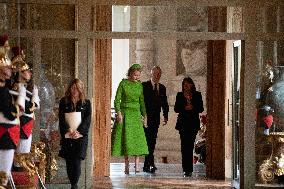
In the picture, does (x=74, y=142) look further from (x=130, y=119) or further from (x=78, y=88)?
(x=130, y=119)

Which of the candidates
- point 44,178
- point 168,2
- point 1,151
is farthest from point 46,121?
point 1,151

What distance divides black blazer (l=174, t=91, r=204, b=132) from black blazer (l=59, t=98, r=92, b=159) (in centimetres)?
342

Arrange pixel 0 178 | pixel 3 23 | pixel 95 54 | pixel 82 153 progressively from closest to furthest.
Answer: pixel 0 178 → pixel 82 153 → pixel 3 23 → pixel 95 54

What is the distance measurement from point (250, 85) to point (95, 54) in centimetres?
297

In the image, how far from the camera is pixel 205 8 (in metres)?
15.0

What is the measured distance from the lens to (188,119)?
1692 centimetres

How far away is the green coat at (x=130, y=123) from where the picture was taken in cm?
1648

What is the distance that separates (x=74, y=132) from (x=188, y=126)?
11.9 ft

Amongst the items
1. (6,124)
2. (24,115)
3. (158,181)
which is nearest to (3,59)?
(6,124)

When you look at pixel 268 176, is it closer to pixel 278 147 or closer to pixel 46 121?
pixel 278 147

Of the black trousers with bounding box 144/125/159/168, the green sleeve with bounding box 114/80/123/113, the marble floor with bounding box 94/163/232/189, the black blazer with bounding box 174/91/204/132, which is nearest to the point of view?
the marble floor with bounding box 94/163/232/189

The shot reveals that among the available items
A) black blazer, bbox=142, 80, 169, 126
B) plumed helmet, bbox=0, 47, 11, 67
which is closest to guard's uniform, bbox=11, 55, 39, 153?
plumed helmet, bbox=0, 47, 11, 67

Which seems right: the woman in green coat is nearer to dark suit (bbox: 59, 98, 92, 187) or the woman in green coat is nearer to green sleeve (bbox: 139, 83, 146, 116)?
green sleeve (bbox: 139, 83, 146, 116)

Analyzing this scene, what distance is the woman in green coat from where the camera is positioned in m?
16.5
